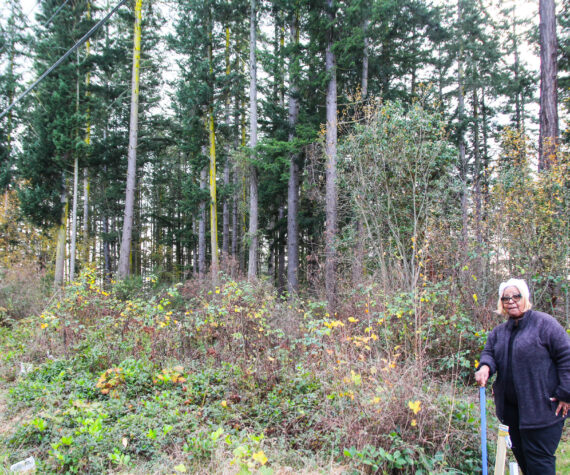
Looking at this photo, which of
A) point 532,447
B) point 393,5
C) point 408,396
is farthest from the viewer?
point 393,5

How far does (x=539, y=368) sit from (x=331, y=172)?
8.46 m

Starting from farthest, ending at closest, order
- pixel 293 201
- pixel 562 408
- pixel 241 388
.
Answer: pixel 293 201, pixel 241 388, pixel 562 408

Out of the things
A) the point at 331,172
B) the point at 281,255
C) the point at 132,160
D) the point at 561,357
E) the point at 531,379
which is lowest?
the point at 531,379

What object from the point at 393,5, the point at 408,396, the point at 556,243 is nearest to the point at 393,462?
the point at 408,396

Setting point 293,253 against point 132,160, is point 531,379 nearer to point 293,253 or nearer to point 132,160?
point 293,253

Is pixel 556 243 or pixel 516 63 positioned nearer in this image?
pixel 556 243

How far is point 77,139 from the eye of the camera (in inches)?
567

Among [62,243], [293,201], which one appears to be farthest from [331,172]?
[62,243]

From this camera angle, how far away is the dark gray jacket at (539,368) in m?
2.28

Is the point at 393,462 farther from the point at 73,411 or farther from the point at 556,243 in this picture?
the point at 556,243

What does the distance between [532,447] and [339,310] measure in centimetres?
378

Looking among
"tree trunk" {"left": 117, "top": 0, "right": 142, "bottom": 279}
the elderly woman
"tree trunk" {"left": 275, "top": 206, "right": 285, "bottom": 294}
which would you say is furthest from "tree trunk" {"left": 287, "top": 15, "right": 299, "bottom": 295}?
the elderly woman

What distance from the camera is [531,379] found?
2.35 m

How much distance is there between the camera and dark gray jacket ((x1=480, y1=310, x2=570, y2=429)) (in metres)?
2.28
